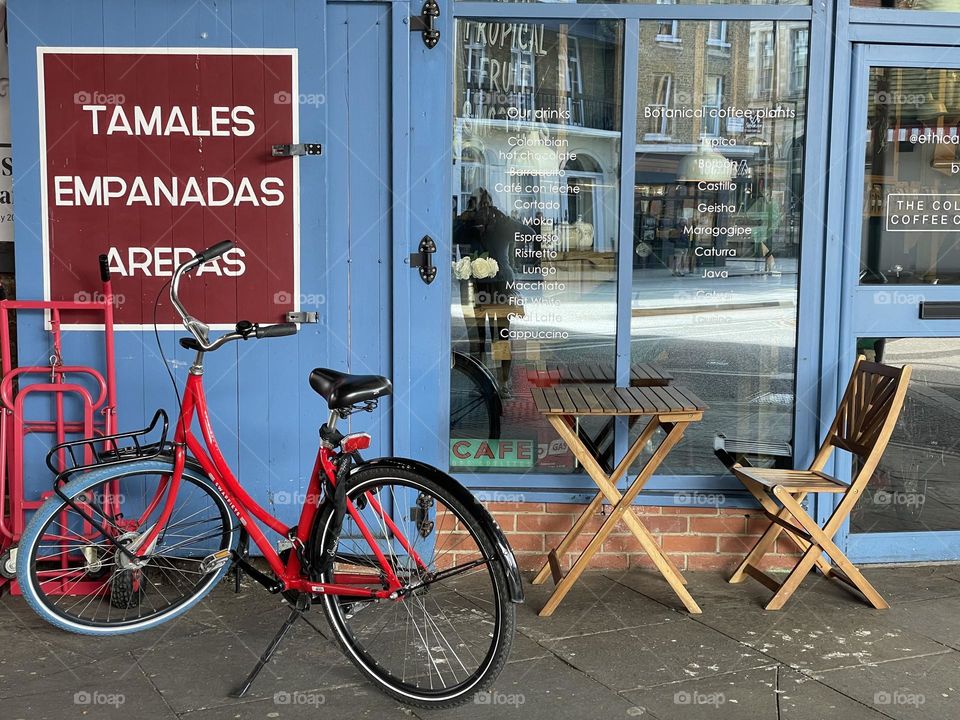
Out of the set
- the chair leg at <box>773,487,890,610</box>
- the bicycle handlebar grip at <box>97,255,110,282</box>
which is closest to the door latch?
the bicycle handlebar grip at <box>97,255,110,282</box>

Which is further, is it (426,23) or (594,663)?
(426,23)

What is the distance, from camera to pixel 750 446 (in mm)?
4664

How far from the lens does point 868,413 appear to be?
420 cm

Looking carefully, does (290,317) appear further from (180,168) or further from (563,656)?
(563,656)

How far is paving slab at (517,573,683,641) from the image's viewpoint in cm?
397

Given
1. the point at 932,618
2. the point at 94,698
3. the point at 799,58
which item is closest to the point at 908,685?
the point at 932,618

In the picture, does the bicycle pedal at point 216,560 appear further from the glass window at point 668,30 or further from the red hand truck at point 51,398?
the glass window at point 668,30

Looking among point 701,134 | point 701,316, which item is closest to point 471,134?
point 701,134

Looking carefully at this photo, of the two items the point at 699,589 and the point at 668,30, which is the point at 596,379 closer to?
the point at 699,589

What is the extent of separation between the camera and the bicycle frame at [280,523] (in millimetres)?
3389

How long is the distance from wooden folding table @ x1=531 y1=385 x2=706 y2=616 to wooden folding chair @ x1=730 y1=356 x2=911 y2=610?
1.24ft

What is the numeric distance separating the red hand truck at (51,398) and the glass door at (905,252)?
3060mm

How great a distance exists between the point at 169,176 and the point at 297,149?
1.76 feet

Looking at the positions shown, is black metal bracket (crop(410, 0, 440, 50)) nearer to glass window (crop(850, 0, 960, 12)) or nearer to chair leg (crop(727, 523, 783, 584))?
glass window (crop(850, 0, 960, 12))
